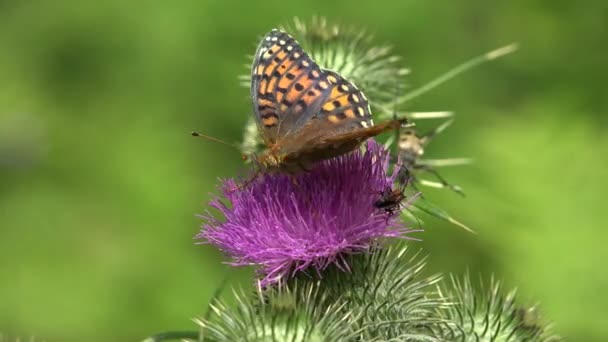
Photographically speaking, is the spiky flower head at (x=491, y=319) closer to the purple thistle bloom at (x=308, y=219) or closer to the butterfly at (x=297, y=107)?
the purple thistle bloom at (x=308, y=219)

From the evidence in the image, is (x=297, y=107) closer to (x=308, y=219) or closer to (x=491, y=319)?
(x=308, y=219)

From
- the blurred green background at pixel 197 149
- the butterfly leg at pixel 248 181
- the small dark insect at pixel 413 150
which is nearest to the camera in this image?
the butterfly leg at pixel 248 181

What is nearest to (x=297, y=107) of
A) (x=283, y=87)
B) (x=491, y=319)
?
(x=283, y=87)

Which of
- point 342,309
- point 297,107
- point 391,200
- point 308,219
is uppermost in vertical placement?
point 297,107

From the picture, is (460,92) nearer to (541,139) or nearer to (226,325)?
(541,139)

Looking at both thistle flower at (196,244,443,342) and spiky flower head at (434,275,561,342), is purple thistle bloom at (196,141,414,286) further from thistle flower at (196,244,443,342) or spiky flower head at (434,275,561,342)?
spiky flower head at (434,275,561,342)

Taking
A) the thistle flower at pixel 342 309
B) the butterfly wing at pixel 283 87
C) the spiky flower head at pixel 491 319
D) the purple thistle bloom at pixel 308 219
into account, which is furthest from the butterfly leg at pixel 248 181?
the spiky flower head at pixel 491 319

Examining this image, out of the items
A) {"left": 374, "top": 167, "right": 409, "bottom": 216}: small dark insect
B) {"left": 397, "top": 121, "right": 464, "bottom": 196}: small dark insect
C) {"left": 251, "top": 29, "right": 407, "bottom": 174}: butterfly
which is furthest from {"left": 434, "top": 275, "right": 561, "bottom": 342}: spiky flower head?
{"left": 251, "top": 29, "right": 407, "bottom": 174}: butterfly
